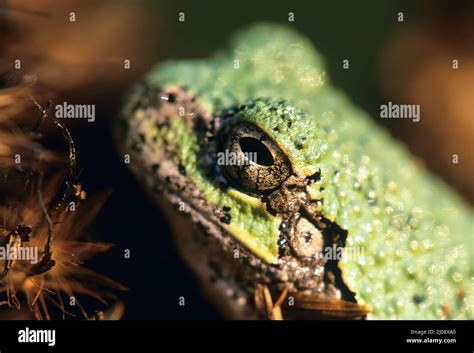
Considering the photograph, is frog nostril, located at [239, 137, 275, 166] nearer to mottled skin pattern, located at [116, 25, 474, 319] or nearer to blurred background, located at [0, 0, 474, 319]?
mottled skin pattern, located at [116, 25, 474, 319]

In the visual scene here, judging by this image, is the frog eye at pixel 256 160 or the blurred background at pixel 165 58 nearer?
the frog eye at pixel 256 160

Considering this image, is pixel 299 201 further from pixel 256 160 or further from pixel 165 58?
pixel 165 58

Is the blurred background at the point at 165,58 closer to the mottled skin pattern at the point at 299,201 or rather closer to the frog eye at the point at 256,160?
the mottled skin pattern at the point at 299,201

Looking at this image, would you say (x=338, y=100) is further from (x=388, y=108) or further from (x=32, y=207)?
(x=32, y=207)

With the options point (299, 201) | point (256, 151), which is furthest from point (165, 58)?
point (299, 201)

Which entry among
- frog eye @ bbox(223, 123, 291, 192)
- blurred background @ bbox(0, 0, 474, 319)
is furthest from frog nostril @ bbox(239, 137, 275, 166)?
blurred background @ bbox(0, 0, 474, 319)

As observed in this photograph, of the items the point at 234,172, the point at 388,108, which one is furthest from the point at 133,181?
the point at 388,108

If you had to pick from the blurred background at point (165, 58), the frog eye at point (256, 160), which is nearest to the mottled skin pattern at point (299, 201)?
the frog eye at point (256, 160)
